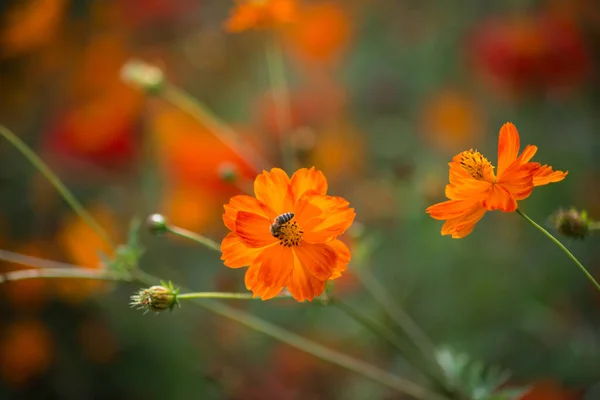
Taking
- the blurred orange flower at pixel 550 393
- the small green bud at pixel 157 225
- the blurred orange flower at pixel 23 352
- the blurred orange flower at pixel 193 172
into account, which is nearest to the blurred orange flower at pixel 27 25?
the blurred orange flower at pixel 193 172

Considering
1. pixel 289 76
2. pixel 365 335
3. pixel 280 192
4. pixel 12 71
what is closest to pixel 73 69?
pixel 12 71

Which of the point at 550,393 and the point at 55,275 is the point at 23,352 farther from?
the point at 550,393

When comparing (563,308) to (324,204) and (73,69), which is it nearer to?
(324,204)

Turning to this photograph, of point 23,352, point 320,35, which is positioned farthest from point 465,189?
point 320,35

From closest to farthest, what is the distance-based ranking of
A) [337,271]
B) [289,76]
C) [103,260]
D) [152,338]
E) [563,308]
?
[337,271], [103,260], [563,308], [152,338], [289,76]

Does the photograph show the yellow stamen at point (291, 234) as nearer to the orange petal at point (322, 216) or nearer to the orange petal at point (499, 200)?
the orange petal at point (322, 216)

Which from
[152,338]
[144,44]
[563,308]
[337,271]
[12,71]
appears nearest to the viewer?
[337,271]
